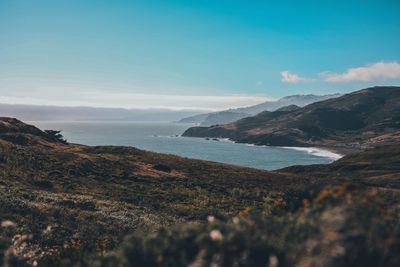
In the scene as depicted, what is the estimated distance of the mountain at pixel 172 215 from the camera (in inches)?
504

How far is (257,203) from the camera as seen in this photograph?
2291 inches

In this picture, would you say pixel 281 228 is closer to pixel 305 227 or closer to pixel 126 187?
pixel 305 227

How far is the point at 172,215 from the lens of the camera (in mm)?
47688

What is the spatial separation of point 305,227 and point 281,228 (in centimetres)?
169

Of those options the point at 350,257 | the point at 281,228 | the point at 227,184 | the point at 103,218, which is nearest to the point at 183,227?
the point at 281,228

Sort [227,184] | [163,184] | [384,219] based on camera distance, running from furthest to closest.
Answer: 1. [227,184]
2. [163,184]
3. [384,219]

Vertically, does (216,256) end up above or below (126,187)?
above

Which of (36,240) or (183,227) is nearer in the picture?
(183,227)

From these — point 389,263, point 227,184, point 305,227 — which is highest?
point 305,227

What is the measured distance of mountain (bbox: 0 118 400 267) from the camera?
1280 cm

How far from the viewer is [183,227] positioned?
1527 centimetres

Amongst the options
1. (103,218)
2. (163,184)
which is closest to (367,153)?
(163,184)

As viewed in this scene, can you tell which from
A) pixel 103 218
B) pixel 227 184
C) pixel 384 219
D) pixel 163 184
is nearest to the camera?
pixel 384 219

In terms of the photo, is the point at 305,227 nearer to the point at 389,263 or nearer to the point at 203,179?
the point at 389,263
